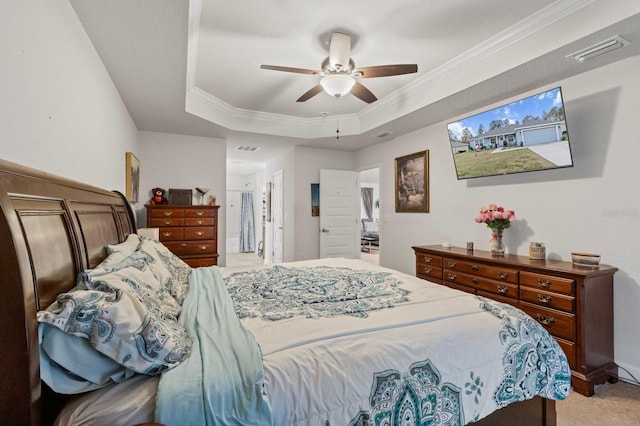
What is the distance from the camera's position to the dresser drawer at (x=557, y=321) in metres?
2.26

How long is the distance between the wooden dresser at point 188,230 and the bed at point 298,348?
88.5 inches

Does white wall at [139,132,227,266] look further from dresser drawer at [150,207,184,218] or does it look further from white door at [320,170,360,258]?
white door at [320,170,360,258]

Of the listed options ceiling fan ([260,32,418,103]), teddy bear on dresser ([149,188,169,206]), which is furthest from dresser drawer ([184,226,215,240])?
ceiling fan ([260,32,418,103])

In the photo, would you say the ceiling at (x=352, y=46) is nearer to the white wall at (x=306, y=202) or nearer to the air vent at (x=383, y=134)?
the air vent at (x=383, y=134)

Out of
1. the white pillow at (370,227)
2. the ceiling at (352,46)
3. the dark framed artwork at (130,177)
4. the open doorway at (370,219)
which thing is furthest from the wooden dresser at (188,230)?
the white pillow at (370,227)

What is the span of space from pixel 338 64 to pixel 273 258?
4884mm

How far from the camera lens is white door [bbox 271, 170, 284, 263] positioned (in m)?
6.03

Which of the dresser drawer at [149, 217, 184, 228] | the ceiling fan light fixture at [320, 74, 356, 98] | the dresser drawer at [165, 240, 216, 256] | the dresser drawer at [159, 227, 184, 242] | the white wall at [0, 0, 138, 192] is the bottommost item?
the dresser drawer at [165, 240, 216, 256]

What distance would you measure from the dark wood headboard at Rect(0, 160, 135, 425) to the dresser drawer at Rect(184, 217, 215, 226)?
2716mm

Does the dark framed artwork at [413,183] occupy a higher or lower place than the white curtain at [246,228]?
higher

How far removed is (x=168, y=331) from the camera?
107 cm

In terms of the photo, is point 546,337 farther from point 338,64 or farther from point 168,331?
point 338,64

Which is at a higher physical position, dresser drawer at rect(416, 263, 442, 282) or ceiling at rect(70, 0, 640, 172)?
ceiling at rect(70, 0, 640, 172)

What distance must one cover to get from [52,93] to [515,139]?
3.54 meters
